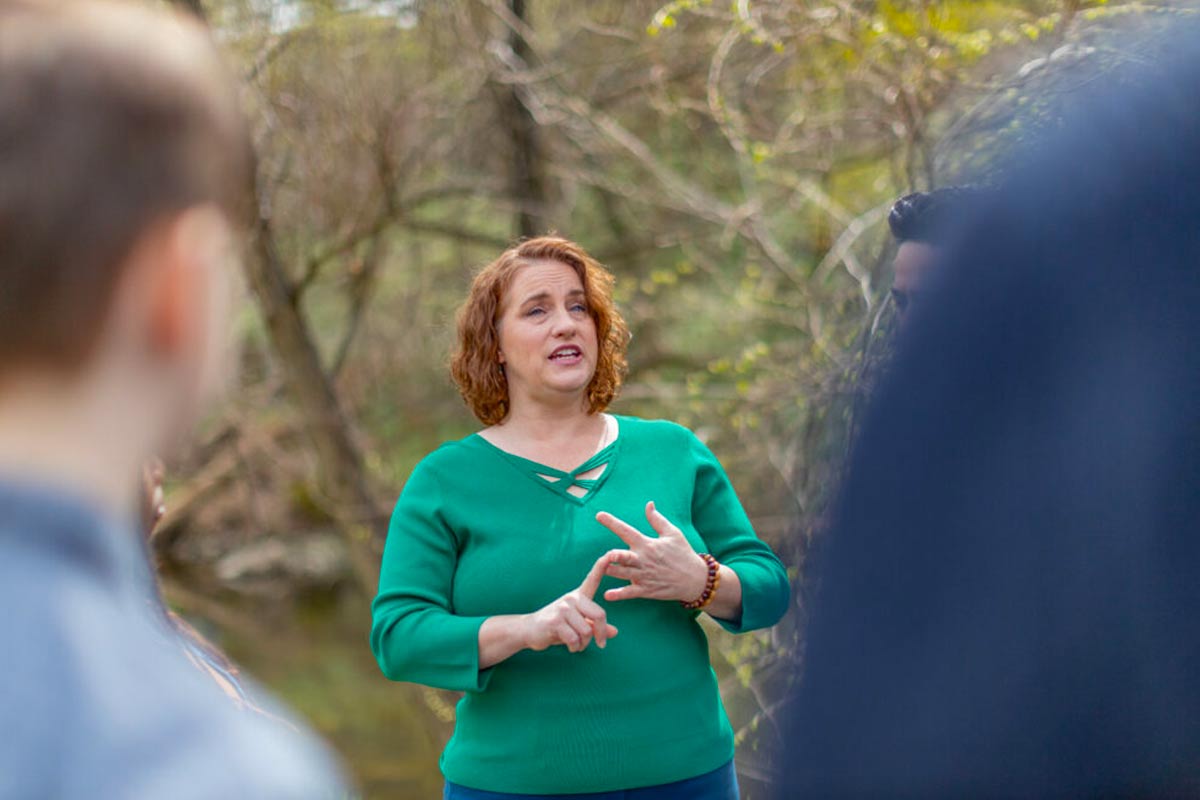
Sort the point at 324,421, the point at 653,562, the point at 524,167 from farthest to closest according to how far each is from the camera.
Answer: the point at 524,167, the point at 324,421, the point at 653,562

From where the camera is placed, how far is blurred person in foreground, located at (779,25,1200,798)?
23.8 inches

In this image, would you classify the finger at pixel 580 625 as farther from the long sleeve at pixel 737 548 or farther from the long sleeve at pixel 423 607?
the long sleeve at pixel 737 548

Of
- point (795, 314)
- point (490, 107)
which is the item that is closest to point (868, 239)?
point (795, 314)

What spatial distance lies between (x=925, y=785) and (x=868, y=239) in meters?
4.08

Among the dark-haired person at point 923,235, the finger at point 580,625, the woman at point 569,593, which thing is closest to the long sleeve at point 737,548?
the woman at point 569,593

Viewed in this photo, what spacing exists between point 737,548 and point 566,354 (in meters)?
0.56

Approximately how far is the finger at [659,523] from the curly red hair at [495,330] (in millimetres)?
456

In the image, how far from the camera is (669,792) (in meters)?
2.26

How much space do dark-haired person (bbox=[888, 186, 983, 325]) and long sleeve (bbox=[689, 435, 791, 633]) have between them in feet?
5.64

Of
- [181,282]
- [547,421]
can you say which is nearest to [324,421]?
[547,421]

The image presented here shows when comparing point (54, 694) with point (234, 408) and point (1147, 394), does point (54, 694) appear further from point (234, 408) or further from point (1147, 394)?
point (234, 408)

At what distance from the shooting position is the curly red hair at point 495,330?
265 centimetres

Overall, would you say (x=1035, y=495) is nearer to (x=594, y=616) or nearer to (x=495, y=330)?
(x=594, y=616)

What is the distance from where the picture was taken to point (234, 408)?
21.8 feet
